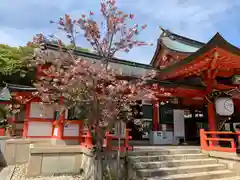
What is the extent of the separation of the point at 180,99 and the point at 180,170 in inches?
249

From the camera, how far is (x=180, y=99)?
11922mm

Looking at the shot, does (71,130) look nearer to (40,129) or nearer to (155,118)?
(40,129)

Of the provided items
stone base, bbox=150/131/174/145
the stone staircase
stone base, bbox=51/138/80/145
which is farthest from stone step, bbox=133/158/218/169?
stone base, bbox=150/131/174/145

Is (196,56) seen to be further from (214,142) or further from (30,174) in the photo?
(30,174)

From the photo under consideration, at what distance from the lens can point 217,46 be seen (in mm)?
6855

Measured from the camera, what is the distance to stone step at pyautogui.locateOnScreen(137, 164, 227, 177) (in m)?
5.76

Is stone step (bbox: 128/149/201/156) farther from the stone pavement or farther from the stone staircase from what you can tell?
the stone pavement

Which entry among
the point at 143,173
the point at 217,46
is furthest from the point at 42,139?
the point at 217,46

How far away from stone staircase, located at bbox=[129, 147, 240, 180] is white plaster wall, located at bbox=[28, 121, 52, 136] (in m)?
4.52

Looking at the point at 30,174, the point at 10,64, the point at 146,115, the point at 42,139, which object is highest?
the point at 10,64

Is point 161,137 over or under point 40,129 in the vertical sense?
under

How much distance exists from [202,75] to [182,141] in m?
4.84

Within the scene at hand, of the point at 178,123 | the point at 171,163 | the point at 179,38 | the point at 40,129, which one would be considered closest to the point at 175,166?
the point at 171,163

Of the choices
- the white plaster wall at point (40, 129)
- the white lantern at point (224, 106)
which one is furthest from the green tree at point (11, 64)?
the white lantern at point (224, 106)
